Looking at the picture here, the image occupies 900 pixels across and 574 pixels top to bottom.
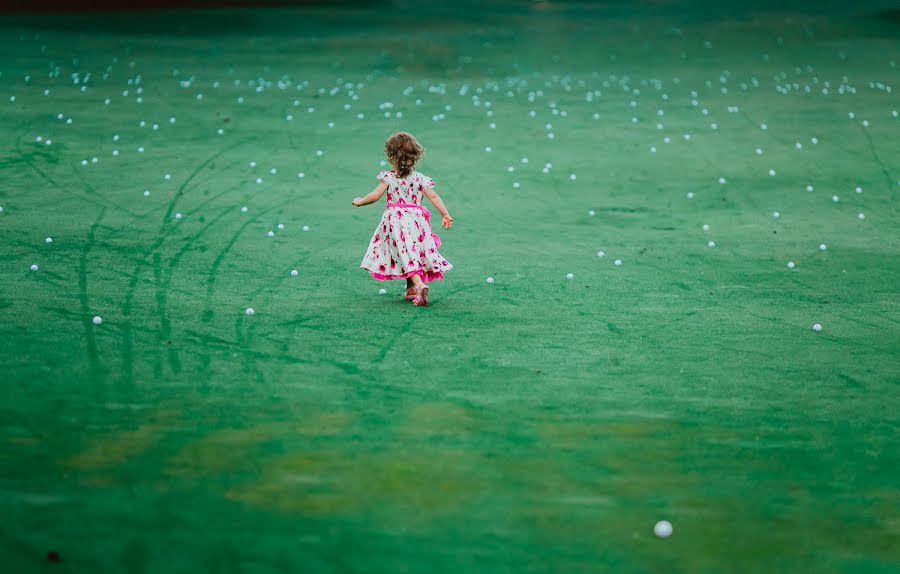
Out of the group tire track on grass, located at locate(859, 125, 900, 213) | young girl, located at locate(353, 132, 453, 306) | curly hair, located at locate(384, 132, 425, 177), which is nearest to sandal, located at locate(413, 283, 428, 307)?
young girl, located at locate(353, 132, 453, 306)

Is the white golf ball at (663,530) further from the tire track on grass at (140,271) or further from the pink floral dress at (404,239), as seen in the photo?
the pink floral dress at (404,239)

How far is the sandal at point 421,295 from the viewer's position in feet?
22.1

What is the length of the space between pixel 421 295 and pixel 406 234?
43 centimetres

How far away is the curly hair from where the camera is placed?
261 inches

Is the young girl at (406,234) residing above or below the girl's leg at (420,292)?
above

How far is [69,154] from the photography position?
11.3 metres

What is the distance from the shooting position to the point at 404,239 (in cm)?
678

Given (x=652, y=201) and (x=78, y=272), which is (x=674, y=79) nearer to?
(x=652, y=201)

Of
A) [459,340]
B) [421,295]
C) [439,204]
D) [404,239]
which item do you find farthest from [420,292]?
[459,340]

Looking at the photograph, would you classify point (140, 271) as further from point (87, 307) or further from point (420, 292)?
point (420, 292)

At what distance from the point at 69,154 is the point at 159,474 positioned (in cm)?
803

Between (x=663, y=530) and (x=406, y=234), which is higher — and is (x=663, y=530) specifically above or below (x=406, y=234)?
below

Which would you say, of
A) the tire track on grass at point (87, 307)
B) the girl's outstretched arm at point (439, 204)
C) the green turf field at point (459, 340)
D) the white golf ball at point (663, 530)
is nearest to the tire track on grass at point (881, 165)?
the green turf field at point (459, 340)

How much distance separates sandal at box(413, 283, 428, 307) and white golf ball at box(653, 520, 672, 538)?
123 inches
